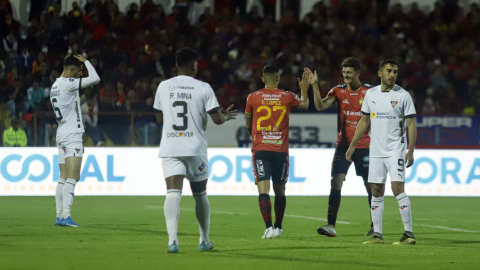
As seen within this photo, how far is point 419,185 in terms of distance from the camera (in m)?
17.6

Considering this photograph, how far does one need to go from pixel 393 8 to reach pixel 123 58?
9487mm

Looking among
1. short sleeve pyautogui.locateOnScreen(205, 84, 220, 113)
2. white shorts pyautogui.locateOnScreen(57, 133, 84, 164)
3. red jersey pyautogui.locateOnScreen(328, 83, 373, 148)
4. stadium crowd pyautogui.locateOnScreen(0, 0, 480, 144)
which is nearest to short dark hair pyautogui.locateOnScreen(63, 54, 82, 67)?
white shorts pyautogui.locateOnScreen(57, 133, 84, 164)

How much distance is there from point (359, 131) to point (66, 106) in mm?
4221

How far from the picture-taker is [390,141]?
8.52m

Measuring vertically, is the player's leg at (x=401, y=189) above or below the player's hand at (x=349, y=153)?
below

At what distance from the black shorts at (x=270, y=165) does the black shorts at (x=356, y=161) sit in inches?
32.6

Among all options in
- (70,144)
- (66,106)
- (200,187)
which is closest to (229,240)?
(200,187)

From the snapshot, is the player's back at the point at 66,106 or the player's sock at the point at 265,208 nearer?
the player's sock at the point at 265,208

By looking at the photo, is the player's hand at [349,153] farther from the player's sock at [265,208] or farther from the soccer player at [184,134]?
the soccer player at [184,134]

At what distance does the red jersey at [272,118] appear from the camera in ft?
30.8

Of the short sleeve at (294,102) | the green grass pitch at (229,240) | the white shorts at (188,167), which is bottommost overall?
the green grass pitch at (229,240)

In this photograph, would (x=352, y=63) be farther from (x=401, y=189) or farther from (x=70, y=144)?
(x=70, y=144)

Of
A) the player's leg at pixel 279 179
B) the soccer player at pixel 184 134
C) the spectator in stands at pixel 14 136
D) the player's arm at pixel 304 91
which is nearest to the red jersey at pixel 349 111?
the player's arm at pixel 304 91

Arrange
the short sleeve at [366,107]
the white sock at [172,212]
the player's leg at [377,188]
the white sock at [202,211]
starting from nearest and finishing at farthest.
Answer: the white sock at [172,212], the white sock at [202,211], the player's leg at [377,188], the short sleeve at [366,107]
